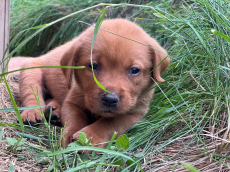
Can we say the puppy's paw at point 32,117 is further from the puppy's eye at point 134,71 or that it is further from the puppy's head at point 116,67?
the puppy's eye at point 134,71

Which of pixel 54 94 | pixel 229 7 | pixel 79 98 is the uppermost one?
pixel 229 7

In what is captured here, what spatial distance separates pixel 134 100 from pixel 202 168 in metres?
1.02

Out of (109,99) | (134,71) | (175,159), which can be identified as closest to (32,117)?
(109,99)

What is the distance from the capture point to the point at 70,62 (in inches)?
113

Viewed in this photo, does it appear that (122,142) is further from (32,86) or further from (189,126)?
(32,86)

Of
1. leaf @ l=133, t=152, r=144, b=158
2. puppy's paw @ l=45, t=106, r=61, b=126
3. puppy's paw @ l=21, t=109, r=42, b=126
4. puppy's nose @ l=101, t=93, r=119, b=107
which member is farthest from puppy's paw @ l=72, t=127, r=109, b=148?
puppy's paw @ l=45, t=106, r=61, b=126

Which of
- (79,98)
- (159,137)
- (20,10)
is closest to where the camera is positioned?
(159,137)

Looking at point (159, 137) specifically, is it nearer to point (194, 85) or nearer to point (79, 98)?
point (194, 85)

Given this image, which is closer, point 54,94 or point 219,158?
point 219,158

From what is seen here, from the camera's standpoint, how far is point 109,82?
2.51m

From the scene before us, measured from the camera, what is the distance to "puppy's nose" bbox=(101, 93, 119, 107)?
240 centimetres

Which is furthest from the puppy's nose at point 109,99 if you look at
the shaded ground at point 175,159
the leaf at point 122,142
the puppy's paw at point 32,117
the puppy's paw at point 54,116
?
the puppy's paw at point 54,116

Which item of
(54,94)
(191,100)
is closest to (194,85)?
Result: (191,100)

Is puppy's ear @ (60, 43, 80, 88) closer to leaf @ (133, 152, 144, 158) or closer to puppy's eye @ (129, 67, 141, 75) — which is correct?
puppy's eye @ (129, 67, 141, 75)
